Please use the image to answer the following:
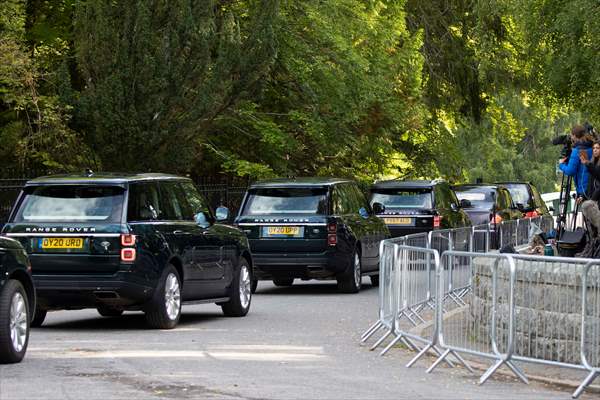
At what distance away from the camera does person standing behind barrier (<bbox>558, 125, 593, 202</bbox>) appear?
17.0 m

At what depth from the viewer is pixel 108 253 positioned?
1608 cm

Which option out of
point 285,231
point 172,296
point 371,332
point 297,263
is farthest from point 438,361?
point 285,231

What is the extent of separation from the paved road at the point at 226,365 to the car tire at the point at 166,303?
0.18 metres

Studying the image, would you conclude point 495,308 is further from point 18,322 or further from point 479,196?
point 479,196

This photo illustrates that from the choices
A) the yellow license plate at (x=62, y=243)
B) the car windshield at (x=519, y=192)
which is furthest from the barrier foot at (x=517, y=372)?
the car windshield at (x=519, y=192)

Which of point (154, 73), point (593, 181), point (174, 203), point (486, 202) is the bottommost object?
point (486, 202)

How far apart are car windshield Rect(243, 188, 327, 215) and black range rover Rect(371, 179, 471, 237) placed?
14.0 ft

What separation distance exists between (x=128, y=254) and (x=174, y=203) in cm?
168

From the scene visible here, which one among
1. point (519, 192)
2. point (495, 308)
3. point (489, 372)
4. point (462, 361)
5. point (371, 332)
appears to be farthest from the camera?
point (519, 192)

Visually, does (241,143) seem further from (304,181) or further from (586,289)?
(586,289)

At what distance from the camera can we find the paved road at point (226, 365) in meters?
11.3

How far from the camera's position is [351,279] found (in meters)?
23.5

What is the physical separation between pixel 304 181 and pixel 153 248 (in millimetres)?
7348

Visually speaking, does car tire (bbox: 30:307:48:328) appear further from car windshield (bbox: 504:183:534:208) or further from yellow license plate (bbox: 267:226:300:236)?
car windshield (bbox: 504:183:534:208)
